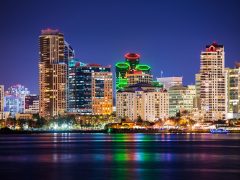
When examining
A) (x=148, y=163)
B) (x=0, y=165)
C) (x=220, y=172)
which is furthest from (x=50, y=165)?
(x=220, y=172)

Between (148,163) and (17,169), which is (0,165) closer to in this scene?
(17,169)

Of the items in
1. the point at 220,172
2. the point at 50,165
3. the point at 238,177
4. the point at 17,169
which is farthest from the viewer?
the point at 50,165

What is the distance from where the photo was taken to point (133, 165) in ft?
243

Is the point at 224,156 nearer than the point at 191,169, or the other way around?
Result: the point at 191,169

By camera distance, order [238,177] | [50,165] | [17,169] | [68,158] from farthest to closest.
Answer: [68,158]
[50,165]
[17,169]
[238,177]

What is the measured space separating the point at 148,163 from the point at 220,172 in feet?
46.8

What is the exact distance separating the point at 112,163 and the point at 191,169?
467 inches

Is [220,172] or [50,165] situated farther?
[50,165]

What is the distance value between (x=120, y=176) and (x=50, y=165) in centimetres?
1403

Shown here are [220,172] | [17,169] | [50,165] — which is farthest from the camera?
[50,165]

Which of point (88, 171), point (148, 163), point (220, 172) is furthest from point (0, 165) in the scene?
point (220, 172)

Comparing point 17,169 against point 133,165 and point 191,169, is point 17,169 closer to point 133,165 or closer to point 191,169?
point 133,165

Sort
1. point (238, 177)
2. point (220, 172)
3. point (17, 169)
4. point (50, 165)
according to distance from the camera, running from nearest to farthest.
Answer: point (238, 177) → point (220, 172) → point (17, 169) → point (50, 165)

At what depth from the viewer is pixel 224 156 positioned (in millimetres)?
87188
